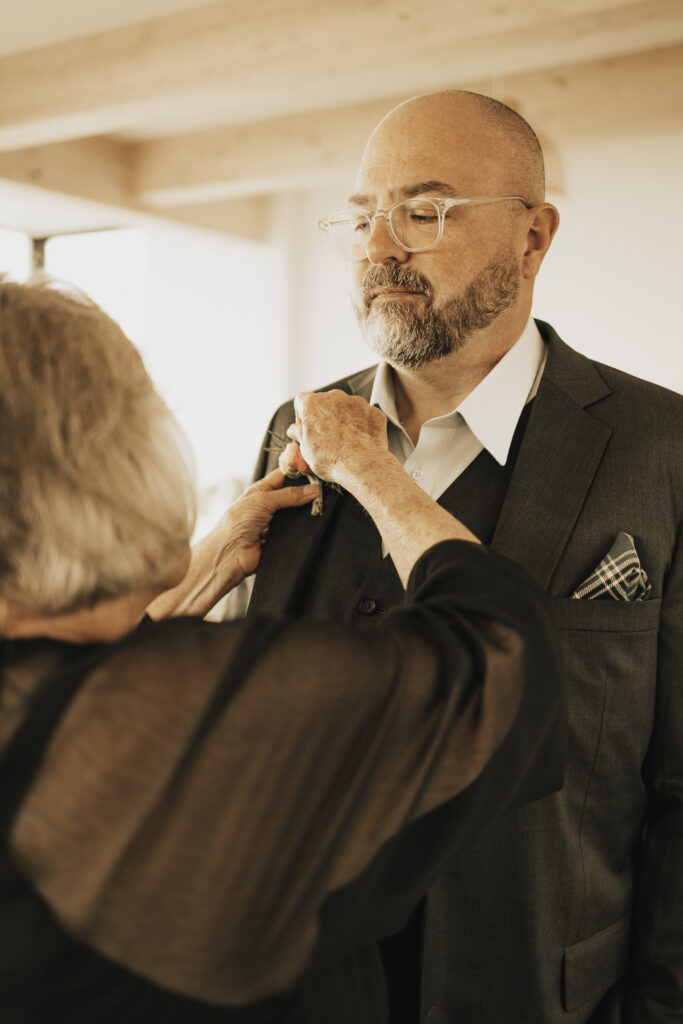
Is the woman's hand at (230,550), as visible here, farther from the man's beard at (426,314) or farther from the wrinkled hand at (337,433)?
the man's beard at (426,314)

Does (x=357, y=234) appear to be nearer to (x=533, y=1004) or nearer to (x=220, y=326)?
(x=533, y=1004)

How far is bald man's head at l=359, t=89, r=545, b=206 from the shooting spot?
5.38 ft

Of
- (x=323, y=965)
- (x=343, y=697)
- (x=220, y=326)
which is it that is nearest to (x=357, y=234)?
(x=343, y=697)

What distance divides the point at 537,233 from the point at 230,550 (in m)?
0.84

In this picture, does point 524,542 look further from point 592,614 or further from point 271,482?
point 271,482

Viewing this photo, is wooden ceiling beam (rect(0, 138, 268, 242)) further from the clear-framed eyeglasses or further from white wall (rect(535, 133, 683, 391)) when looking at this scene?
the clear-framed eyeglasses

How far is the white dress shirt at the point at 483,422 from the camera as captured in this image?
1.58m

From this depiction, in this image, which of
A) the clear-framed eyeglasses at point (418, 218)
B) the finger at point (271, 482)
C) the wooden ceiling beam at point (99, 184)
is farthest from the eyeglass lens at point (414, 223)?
the wooden ceiling beam at point (99, 184)

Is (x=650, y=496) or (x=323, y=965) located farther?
(x=650, y=496)

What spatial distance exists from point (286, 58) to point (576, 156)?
3.15m

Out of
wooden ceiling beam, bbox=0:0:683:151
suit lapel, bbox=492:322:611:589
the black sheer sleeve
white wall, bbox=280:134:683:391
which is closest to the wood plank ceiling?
wooden ceiling beam, bbox=0:0:683:151

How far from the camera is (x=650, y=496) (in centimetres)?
145

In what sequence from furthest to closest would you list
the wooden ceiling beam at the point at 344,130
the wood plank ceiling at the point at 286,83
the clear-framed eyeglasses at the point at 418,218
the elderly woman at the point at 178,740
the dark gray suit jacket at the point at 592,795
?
1. the wooden ceiling beam at the point at 344,130
2. the wood plank ceiling at the point at 286,83
3. the clear-framed eyeglasses at the point at 418,218
4. the dark gray suit jacket at the point at 592,795
5. the elderly woman at the point at 178,740

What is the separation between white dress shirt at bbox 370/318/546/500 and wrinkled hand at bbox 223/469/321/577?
21 centimetres
